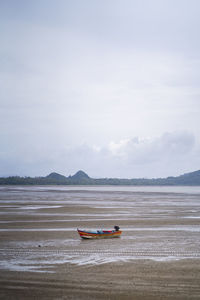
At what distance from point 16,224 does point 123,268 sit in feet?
50.1

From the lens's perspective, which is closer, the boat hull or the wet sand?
the wet sand

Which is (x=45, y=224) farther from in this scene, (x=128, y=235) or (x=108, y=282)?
(x=108, y=282)

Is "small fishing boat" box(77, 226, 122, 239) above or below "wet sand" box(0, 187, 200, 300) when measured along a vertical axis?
above

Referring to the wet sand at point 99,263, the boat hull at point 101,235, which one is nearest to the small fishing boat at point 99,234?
the boat hull at point 101,235

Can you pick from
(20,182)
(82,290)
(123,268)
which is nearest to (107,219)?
Answer: (123,268)

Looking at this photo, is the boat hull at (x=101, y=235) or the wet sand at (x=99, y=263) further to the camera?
the boat hull at (x=101, y=235)

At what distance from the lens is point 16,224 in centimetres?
2723

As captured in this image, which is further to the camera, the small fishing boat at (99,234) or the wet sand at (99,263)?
the small fishing boat at (99,234)

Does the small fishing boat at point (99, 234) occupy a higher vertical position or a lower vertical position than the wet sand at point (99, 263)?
higher

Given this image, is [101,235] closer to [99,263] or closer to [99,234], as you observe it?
[99,234]

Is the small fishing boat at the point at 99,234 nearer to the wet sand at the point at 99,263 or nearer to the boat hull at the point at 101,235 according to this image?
the boat hull at the point at 101,235

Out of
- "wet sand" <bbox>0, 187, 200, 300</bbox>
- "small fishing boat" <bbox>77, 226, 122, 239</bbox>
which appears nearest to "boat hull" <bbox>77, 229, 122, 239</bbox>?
"small fishing boat" <bbox>77, 226, 122, 239</bbox>

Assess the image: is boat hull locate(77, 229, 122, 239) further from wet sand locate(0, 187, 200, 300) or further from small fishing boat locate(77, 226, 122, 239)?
wet sand locate(0, 187, 200, 300)

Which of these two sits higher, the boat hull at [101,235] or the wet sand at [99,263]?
the boat hull at [101,235]
